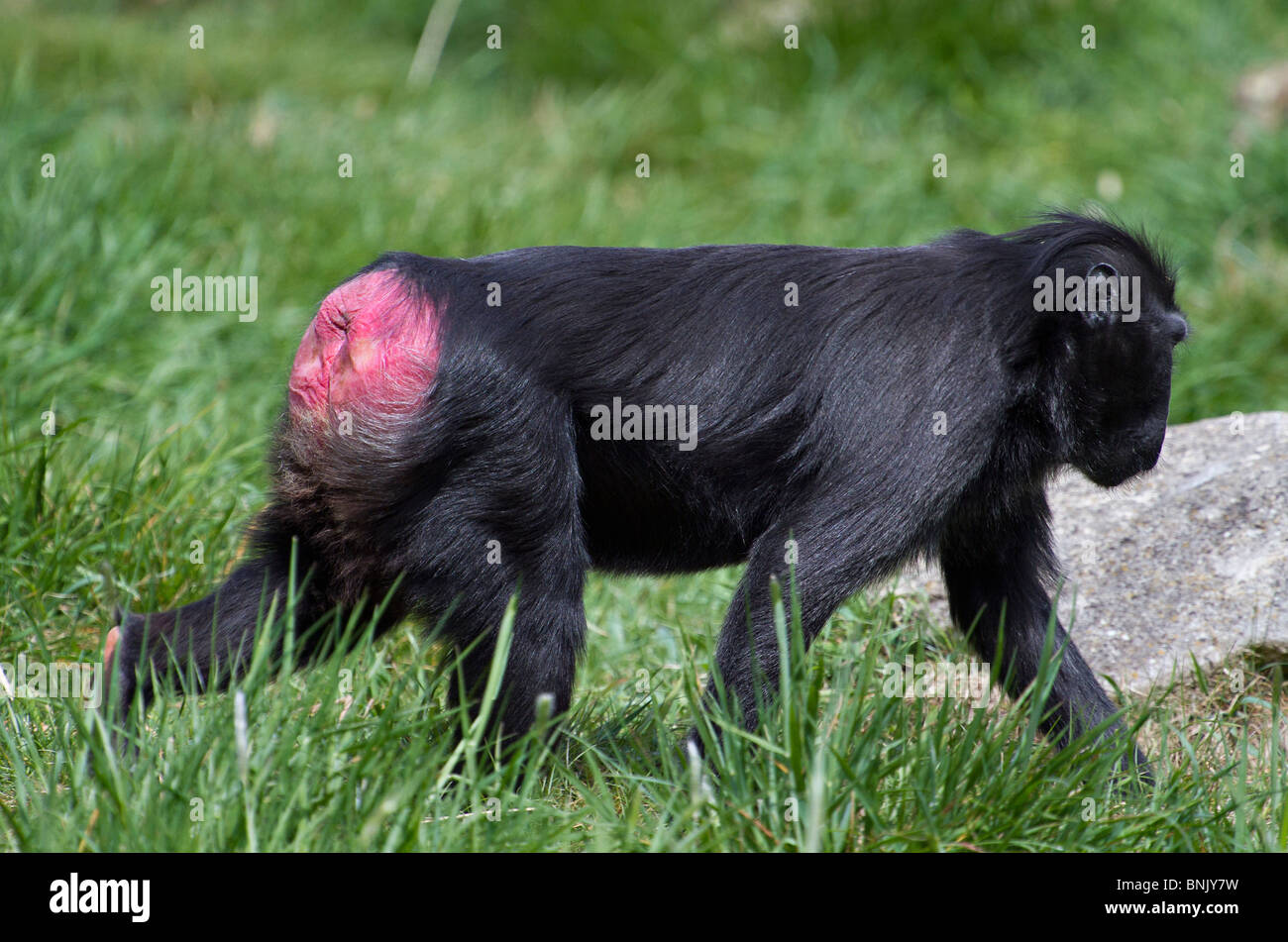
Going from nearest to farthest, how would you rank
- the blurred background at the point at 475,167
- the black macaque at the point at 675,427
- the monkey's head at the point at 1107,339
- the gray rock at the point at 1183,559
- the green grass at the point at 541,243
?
the green grass at the point at 541,243, the black macaque at the point at 675,427, the monkey's head at the point at 1107,339, the gray rock at the point at 1183,559, the blurred background at the point at 475,167

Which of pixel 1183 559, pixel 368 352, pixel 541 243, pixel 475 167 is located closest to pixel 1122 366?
pixel 1183 559

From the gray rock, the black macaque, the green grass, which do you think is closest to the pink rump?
the black macaque

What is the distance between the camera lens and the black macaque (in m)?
2.86

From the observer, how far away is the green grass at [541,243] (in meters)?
2.46

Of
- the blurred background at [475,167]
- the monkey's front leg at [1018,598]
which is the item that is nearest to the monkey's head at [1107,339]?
the monkey's front leg at [1018,598]

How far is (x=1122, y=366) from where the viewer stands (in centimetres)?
315

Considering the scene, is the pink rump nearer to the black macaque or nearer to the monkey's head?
the black macaque

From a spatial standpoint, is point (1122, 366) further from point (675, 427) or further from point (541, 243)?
point (541, 243)

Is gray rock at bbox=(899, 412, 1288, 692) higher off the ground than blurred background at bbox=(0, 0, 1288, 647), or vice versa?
blurred background at bbox=(0, 0, 1288, 647)

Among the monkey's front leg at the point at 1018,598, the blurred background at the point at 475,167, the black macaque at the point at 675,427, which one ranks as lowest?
the monkey's front leg at the point at 1018,598

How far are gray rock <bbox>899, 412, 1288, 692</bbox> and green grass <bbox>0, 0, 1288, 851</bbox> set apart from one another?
197 mm

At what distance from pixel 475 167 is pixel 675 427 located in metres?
4.44

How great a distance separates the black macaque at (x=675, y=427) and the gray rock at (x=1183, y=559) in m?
0.54

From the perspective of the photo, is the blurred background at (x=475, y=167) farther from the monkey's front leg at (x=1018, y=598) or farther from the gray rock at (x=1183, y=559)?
the monkey's front leg at (x=1018, y=598)
